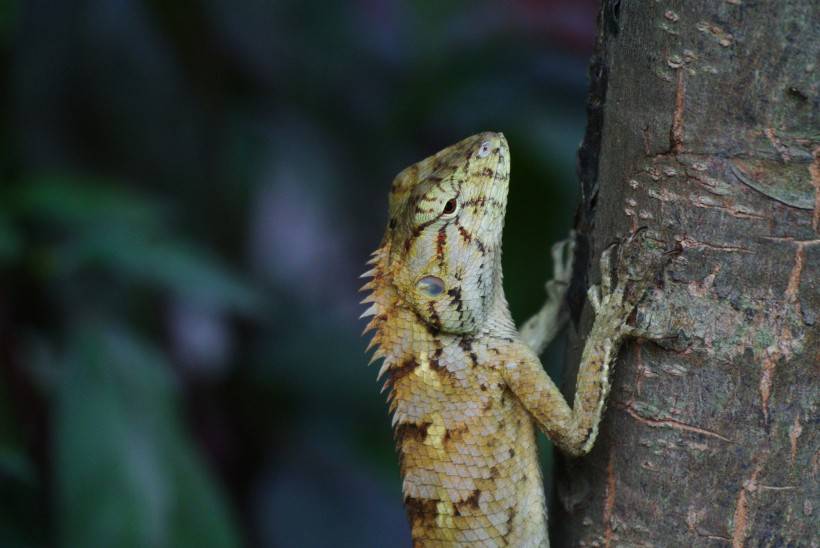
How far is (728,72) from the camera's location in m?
1.58

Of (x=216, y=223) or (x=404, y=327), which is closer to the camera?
(x=404, y=327)

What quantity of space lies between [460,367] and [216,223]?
2.87 m

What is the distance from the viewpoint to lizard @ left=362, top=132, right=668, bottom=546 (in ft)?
7.98

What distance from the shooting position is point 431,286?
8.54 feet

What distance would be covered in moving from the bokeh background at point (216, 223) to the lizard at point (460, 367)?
1.46 m

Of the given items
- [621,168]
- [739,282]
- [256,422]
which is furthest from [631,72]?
[256,422]

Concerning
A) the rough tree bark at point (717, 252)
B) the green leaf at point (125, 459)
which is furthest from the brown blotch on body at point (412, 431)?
the green leaf at point (125, 459)

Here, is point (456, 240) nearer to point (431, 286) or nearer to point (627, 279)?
point (431, 286)

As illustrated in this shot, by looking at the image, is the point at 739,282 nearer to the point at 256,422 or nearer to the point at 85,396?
the point at 85,396

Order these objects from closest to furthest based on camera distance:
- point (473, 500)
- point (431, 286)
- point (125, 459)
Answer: point (473, 500) → point (431, 286) → point (125, 459)

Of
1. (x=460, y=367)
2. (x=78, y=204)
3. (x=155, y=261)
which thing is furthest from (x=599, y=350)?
(x=78, y=204)

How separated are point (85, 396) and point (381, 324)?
187 centimetres

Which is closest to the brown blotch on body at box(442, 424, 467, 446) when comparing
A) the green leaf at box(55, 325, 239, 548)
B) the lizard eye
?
the lizard eye

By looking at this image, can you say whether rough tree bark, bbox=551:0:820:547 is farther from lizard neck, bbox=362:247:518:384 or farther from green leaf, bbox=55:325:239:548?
green leaf, bbox=55:325:239:548
